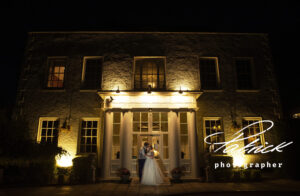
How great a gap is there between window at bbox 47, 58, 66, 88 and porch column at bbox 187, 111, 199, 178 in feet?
26.4

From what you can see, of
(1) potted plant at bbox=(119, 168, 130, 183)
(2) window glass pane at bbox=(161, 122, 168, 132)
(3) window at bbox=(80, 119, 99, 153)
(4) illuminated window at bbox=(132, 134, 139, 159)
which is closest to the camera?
(1) potted plant at bbox=(119, 168, 130, 183)

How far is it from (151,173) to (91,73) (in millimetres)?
7322

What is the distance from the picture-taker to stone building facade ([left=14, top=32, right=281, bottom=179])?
37.7 feet

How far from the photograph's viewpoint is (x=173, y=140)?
439 inches

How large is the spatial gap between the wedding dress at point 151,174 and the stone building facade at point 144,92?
1.41 meters

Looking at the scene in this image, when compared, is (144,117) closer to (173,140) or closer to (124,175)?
(173,140)

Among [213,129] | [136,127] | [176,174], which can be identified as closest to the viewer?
[176,174]

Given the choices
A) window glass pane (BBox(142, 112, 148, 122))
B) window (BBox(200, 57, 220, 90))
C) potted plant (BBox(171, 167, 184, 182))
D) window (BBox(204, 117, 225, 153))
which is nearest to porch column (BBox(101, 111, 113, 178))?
window glass pane (BBox(142, 112, 148, 122))

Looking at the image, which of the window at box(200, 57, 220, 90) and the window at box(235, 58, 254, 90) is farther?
the window at box(235, 58, 254, 90)

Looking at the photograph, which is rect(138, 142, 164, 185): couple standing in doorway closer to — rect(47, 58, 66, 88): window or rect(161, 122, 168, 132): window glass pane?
rect(161, 122, 168, 132): window glass pane

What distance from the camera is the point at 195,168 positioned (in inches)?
429

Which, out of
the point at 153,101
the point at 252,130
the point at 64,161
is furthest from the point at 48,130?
the point at 252,130

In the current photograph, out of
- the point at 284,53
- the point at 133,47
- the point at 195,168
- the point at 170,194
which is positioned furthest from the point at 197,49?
the point at 284,53

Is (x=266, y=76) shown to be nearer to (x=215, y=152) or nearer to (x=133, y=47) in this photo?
(x=215, y=152)
